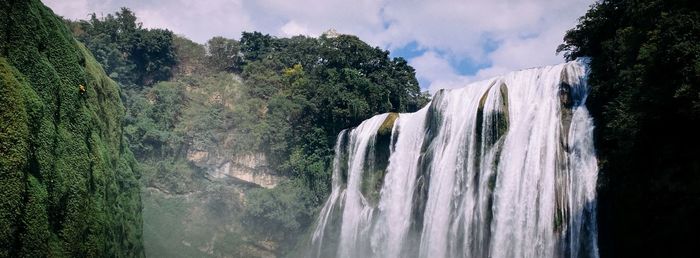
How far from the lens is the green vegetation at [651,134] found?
41.9 ft

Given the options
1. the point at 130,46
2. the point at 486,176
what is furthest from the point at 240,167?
the point at 486,176

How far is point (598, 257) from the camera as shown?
1553 cm

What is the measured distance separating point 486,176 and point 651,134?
6.60m

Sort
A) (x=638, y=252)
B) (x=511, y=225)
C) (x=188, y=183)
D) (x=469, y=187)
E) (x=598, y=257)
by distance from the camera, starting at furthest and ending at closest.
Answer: (x=188, y=183), (x=469, y=187), (x=511, y=225), (x=598, y=257), (x=638, y=252)

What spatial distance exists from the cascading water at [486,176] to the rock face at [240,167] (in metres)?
8.79

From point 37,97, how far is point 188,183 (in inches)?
895

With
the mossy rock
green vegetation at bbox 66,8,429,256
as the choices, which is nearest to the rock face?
green vegetation at bbox 66,8,429,256

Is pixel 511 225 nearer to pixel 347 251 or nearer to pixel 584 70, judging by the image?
pixel 584 70

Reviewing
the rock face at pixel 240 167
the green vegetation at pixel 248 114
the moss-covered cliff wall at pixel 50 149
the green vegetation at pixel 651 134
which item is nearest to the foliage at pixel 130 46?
the green vegetation at pixel 248 114

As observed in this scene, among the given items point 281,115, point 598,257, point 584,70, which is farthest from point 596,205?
point 281,115

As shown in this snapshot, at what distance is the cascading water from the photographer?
17047 mm

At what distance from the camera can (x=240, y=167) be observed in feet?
119

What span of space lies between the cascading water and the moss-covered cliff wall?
500 inches

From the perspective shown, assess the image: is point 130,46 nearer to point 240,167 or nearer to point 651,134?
point 240,167
